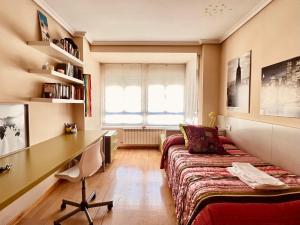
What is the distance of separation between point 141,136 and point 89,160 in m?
3.23

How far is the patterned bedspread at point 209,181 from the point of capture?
148cm

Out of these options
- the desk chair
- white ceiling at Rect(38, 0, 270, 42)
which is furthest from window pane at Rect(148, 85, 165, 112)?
the desk chair

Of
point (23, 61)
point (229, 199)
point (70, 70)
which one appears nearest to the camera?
point (229, 199)

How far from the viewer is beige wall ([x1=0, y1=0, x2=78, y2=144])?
2.01 m

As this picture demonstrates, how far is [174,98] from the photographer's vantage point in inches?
219

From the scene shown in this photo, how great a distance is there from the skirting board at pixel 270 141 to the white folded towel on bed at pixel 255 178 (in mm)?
437

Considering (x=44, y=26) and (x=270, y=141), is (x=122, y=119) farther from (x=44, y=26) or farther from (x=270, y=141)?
(x=270, y=141)

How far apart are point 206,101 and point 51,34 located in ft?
9.59

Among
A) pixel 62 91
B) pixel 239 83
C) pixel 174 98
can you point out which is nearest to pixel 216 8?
pixel 239 83

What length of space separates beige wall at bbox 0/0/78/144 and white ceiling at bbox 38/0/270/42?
0.36 metres

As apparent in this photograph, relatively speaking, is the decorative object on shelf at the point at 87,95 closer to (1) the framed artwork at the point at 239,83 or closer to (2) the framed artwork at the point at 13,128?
(2) the framed artwork at the point at 13,128

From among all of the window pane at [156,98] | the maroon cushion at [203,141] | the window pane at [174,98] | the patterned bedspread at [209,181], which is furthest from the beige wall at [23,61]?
the window pane at [174,98]

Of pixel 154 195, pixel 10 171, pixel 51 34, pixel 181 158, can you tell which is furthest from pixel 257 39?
pixel 10 171

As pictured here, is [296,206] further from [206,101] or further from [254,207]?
[206,101]
